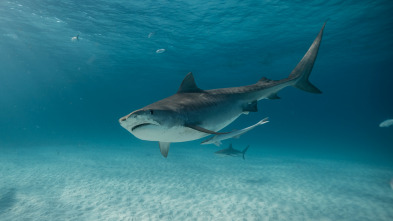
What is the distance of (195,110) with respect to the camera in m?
3.17

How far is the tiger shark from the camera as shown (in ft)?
8.16

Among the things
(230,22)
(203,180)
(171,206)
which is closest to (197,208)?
(171,206)

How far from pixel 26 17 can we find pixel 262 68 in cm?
3019

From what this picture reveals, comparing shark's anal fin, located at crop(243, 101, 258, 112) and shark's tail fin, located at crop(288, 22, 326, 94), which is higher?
shark's tail fin, located at crop(288, 22, 326, 94)

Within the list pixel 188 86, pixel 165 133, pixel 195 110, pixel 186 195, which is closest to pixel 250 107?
pixel 188 86

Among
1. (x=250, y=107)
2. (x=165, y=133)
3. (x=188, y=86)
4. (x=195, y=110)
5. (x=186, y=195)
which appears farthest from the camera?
(x=186, y=195)

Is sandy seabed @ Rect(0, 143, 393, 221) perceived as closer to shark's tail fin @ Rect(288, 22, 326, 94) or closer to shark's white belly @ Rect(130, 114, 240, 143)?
shark's white belly @ Rect(130, 114, 240, 143)

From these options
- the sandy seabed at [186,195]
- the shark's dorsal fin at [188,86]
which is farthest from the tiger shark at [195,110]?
the sandy seabed at [186,195]

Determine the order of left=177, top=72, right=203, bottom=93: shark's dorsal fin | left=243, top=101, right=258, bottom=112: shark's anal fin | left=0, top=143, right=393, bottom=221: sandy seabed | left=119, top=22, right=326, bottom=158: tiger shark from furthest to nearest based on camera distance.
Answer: left=0, top=143, right=393, bottom=221: sandy seabed < left=243, top=101, right=258, bottom=112: shark's anal fin < left=177, top=72, right=203, bottom=93: shark's dorsal fin < left=119, top=22, right=326, bottom=158: tiger shark

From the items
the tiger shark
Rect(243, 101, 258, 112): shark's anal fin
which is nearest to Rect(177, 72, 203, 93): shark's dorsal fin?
the tiger shark

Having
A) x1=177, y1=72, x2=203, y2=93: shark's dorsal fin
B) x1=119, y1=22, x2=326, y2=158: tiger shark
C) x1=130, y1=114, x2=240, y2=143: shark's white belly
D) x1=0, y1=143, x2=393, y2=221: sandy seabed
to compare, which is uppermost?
x1=177, y1=72, x2=203, y2=93: shark's dorsal fin

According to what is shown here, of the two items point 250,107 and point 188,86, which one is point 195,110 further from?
point 250,107

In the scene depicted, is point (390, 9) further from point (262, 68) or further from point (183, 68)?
point (183, 68)

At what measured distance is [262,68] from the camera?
32.8 m
